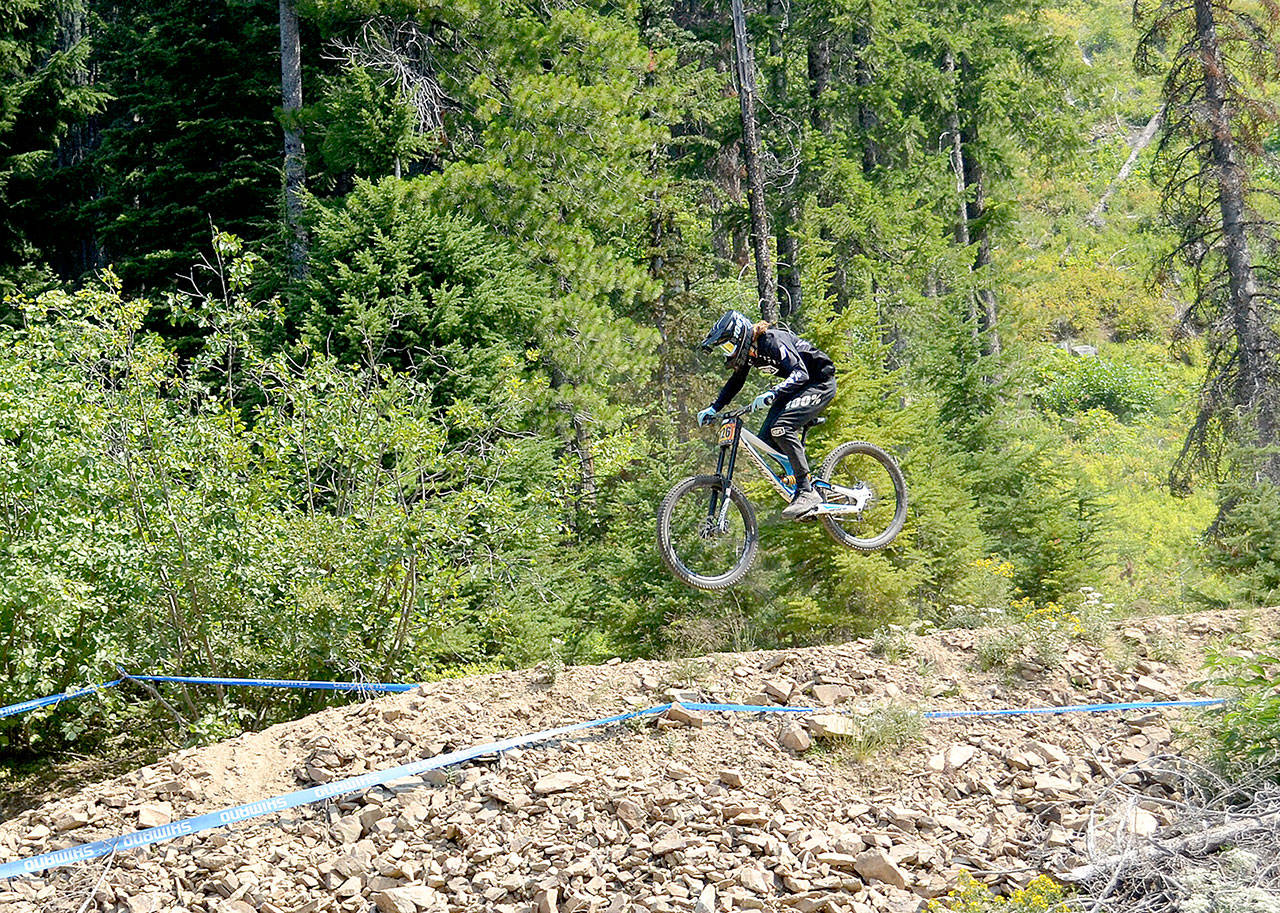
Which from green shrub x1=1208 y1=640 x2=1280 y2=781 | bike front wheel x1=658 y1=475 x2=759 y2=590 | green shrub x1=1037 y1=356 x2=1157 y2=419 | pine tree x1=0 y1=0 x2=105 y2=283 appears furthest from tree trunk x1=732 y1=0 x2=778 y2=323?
green shrub x1=1037 y1=356 x2=1157 y2=419

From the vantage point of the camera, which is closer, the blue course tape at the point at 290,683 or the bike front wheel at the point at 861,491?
the blue course tape at the point at 290,683

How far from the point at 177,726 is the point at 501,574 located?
3.54 m

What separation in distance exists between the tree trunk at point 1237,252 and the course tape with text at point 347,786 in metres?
8.49

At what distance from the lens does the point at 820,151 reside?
22172 mm

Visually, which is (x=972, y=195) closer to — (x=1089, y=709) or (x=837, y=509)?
(x=837, y=509)

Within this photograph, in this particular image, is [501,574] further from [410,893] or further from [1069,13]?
[1069,13]

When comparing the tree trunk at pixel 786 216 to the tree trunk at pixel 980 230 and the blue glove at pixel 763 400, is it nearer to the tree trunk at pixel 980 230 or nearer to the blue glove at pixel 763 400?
the tree trunk at pixel 980 230

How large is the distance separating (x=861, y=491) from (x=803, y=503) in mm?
805

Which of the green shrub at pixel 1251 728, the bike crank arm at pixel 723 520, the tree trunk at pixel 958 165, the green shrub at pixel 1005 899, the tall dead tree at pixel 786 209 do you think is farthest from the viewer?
the tree trunk at pixel 958 165

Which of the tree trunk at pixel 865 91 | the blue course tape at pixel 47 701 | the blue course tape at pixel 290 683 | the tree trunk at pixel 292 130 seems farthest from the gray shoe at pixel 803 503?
the tree trunk at pixel 865 91

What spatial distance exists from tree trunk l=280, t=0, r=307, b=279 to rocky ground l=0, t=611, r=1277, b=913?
10846mm

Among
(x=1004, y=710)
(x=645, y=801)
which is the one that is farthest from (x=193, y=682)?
(x=1004, y=710)

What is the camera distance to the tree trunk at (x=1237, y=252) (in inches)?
600

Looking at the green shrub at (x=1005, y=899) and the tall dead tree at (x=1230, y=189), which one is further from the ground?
the tall dead tree at (x=1230, y=189)
